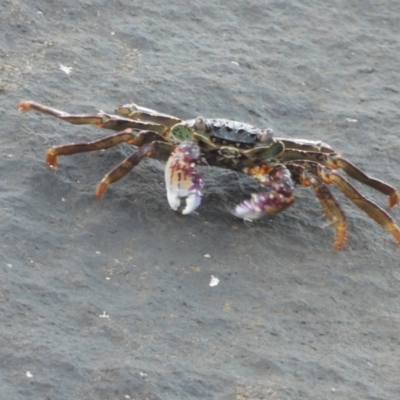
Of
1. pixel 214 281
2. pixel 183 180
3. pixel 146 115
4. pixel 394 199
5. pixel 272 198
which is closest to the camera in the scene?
pixel 214 281

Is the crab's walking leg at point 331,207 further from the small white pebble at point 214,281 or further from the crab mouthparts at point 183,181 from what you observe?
the small white pebble at point 214,281

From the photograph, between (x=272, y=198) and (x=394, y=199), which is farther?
(x=394, y=199)

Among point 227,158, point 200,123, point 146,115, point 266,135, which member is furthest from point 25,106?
point 266,135

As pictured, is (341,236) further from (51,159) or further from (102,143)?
(51,159)

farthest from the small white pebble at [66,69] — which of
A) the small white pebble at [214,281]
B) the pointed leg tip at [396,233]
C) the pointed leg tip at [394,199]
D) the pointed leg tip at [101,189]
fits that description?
the pointed leg tip at [396,233]

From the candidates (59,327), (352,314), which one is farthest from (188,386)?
(352,314)

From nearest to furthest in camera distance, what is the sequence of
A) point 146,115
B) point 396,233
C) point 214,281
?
point 214,281 → point 396,233 → point 146,115

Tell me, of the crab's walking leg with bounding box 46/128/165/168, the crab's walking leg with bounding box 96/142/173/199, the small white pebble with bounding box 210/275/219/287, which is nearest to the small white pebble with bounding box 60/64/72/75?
the crab's walking leg with bounding box 46/128/165/168

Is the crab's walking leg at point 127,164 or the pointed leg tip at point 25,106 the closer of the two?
the crab's walking leg at point 127,164
